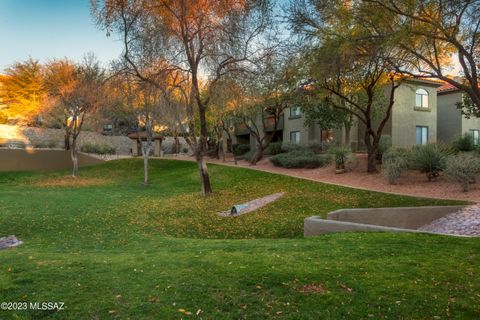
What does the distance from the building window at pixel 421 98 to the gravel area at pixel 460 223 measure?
1973 centimetres

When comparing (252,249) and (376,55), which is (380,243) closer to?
(252,249)

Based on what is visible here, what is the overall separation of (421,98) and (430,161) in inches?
574

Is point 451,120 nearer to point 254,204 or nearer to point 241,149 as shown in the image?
point 241,149

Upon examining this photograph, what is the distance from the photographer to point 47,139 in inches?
1802

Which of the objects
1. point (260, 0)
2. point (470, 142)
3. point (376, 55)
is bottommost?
point (470, 142)

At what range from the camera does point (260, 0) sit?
14297 millimetres

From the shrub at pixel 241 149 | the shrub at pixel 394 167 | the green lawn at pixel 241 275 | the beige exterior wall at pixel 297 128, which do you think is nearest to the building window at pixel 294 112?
the beige exterior wall at pixel 297 128

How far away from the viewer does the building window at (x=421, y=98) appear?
2986 centimetres

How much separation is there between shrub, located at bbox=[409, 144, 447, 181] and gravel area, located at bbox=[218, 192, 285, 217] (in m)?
5.91

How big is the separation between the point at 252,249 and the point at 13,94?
40170mm

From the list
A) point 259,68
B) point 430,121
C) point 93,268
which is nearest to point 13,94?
point 259,68

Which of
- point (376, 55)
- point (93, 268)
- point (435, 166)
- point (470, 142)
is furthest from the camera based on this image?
point (470, 142)

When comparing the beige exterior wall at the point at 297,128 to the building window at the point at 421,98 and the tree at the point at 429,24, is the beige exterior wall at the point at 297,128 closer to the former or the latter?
the building window at the point at 421,98

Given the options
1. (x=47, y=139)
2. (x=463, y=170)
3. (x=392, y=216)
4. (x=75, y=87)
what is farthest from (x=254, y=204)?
(x=47, y=139)
